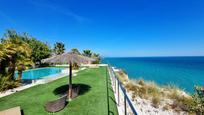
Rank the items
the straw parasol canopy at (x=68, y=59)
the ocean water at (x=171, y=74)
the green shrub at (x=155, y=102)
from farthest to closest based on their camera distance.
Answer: the ocean water at (x=171, y=74) < the green shrub at (x=155, y=102) < the straw parasol canopy at (x=68, y=59)

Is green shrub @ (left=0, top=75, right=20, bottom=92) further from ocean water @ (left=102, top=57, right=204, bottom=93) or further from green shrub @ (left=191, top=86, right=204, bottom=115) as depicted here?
green shrub @ (left=191, top=86, right=204, bottom=115)

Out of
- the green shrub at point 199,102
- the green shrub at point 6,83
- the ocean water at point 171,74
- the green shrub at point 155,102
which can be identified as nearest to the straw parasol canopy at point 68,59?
the green shrub at point 6,83

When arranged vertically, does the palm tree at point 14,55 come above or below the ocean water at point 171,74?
above

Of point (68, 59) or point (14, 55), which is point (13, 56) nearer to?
point (14, 55)

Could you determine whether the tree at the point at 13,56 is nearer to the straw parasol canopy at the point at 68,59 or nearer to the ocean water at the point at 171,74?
the straw parasol canopy at the point at 68,59

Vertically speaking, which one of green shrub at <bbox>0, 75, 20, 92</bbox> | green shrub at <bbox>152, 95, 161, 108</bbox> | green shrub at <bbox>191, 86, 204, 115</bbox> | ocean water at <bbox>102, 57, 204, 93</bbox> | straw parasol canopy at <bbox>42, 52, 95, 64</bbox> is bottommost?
ocean water at <bbox>102, 57, 204, 93</bbox>

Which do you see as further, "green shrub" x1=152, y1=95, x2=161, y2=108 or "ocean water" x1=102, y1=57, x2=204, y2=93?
"ocean water" x1=102, y1=57, x2=204, y2=93

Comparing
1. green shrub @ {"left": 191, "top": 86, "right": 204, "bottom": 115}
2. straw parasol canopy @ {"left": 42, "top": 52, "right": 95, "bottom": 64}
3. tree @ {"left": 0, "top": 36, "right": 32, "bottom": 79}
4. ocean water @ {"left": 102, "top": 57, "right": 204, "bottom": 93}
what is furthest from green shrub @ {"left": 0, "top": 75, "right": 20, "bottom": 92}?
green shrub @ {"left": 191, "top": 86, "right": 204, "bottom": 115}

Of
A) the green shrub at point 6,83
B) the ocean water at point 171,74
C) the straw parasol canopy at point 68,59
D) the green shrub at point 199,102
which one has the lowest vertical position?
the ocean water at point 171,74

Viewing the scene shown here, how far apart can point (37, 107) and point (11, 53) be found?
17.6 ft

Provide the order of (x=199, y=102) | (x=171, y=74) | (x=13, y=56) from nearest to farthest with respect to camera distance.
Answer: (x=199, y=102) < (x=13, y=56) < (x=171, y=74)

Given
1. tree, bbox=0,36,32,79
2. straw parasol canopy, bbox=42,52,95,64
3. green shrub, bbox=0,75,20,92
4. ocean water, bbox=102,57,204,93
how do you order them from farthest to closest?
1. ocean water, bbox=102,57,204,93
2. tree, bbox=0,36,32,79
3. green shrub, bbox=0,75,20,92
4. straw parasol canopy, bbox=42,52,95,64

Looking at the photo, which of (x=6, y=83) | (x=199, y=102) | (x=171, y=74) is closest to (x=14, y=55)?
(x=6, y=83)

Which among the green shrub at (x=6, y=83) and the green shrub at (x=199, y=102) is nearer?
the green shrub at (x=199, y=102)
